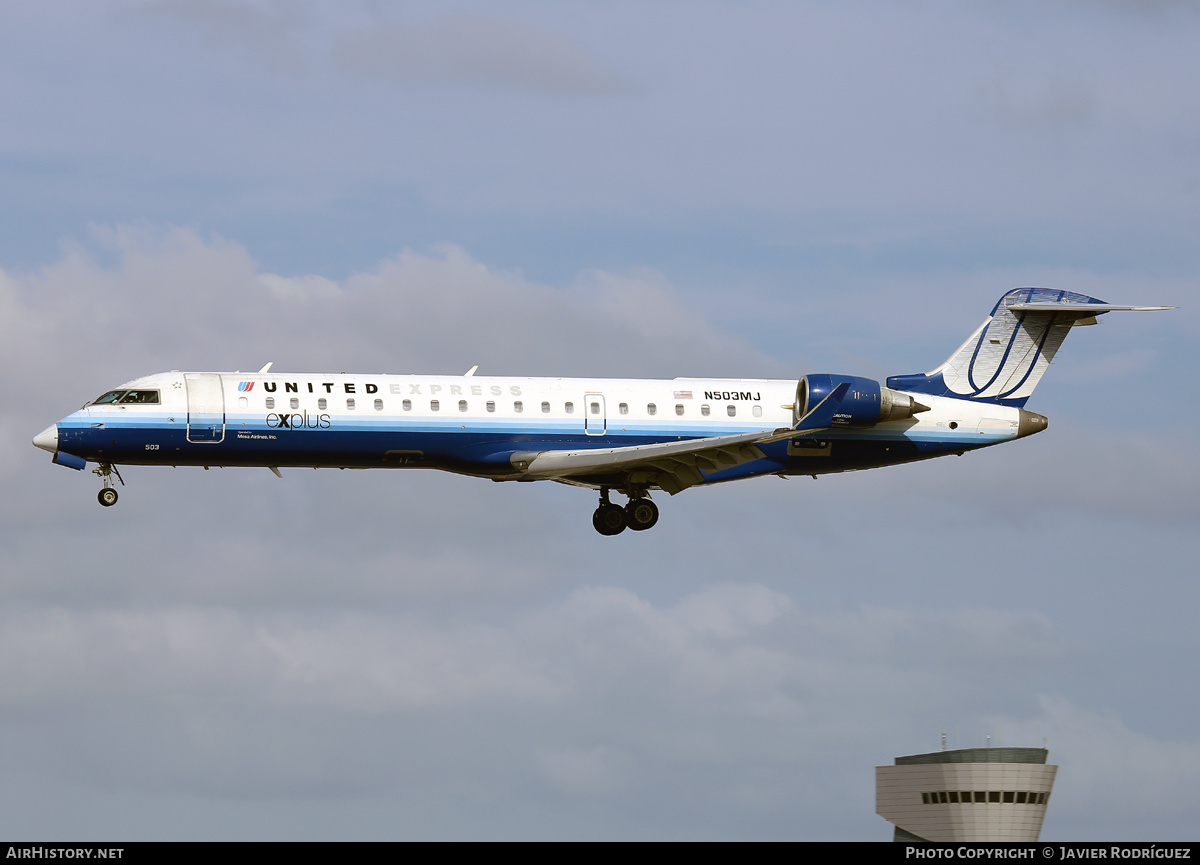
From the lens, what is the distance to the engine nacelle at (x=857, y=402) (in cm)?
4153

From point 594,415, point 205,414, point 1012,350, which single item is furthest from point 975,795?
point 205,414

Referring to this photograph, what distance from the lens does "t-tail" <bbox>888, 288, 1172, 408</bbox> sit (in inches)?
1801

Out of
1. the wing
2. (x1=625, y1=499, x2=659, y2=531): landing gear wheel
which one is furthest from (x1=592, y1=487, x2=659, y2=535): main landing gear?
the wing

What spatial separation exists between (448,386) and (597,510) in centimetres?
573

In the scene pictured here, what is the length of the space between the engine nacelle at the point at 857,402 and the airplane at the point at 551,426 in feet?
0.14

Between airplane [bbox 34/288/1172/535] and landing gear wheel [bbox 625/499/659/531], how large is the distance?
42 mm

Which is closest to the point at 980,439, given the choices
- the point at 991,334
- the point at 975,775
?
the point at 991,334

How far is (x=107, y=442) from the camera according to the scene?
1569 inches

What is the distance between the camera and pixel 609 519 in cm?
4369

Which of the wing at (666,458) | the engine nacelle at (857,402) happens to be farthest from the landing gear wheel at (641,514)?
the engine nacelle at (857,402)

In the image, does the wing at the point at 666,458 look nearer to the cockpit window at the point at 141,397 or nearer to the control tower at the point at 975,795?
the cockpit window at the point at 141,397

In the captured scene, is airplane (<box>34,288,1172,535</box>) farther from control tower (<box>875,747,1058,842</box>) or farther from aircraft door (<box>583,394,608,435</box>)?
control tower (<box>875,747,1058,842</box>)
